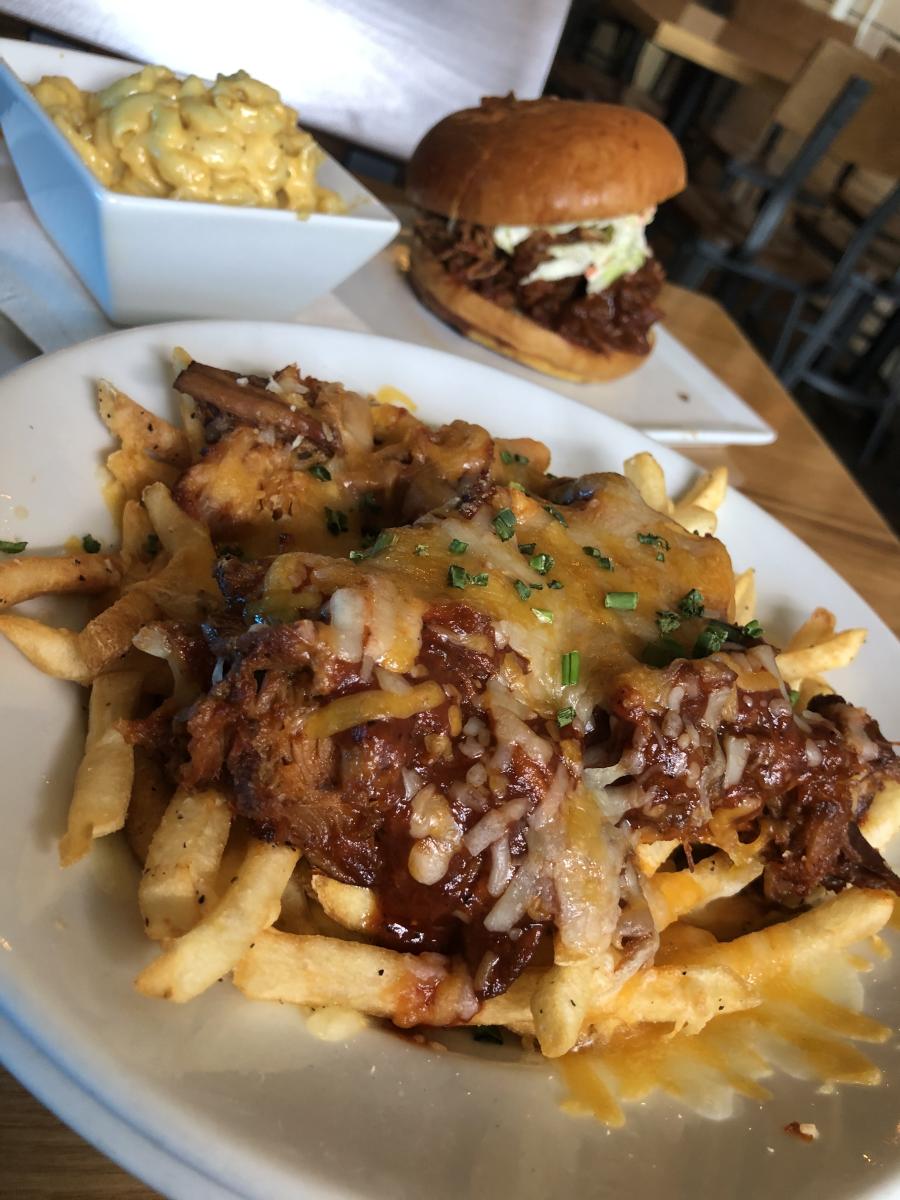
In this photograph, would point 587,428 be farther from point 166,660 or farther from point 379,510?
point 166,660

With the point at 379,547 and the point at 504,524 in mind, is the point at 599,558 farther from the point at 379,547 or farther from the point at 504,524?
the point at 379,547

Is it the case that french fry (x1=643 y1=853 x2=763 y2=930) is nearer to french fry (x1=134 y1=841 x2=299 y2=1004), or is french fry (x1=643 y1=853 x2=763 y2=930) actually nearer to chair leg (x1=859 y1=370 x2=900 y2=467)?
french fry (x1=134 y1=841 x2=299 y2=1004)

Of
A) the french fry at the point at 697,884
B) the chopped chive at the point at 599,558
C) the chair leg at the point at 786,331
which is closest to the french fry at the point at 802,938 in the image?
the french fry at the point at 697,884

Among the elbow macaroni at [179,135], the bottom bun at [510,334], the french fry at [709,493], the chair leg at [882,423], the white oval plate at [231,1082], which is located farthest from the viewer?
the chair leg at [882,423]

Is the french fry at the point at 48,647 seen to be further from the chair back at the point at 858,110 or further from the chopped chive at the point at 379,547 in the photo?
the chair back at the point at 858,110

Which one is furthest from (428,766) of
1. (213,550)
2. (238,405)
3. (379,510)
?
(238,405)
